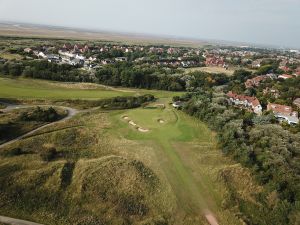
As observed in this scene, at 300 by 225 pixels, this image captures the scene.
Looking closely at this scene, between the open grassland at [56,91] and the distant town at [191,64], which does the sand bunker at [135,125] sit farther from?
the distant town at [191,64]

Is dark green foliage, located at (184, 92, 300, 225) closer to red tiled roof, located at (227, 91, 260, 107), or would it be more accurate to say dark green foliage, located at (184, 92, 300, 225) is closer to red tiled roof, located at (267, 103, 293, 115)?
red tiled roof, located at (267, 103, 293, 115)

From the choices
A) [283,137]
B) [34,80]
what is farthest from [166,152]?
[34,80]

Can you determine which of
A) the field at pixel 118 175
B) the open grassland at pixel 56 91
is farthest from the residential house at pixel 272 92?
the field at pixel 118 175

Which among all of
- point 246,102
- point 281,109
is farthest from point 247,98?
point 281,109

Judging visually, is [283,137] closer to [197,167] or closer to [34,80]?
[197,167]

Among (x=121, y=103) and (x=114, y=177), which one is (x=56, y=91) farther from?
(x=114, y=177)

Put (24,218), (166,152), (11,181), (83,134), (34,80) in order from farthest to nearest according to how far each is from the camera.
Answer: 1. (34,80)
2. (83,134)
3. (166,152)
4. (11,181)
5. (24,218)

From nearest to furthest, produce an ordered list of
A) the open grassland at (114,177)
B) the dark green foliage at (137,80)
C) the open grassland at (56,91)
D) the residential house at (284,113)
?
the open grassland at (114,177) → the residential house at (284,113) → the open grassland at (56,91) → the dark green foliage at (137,80)
